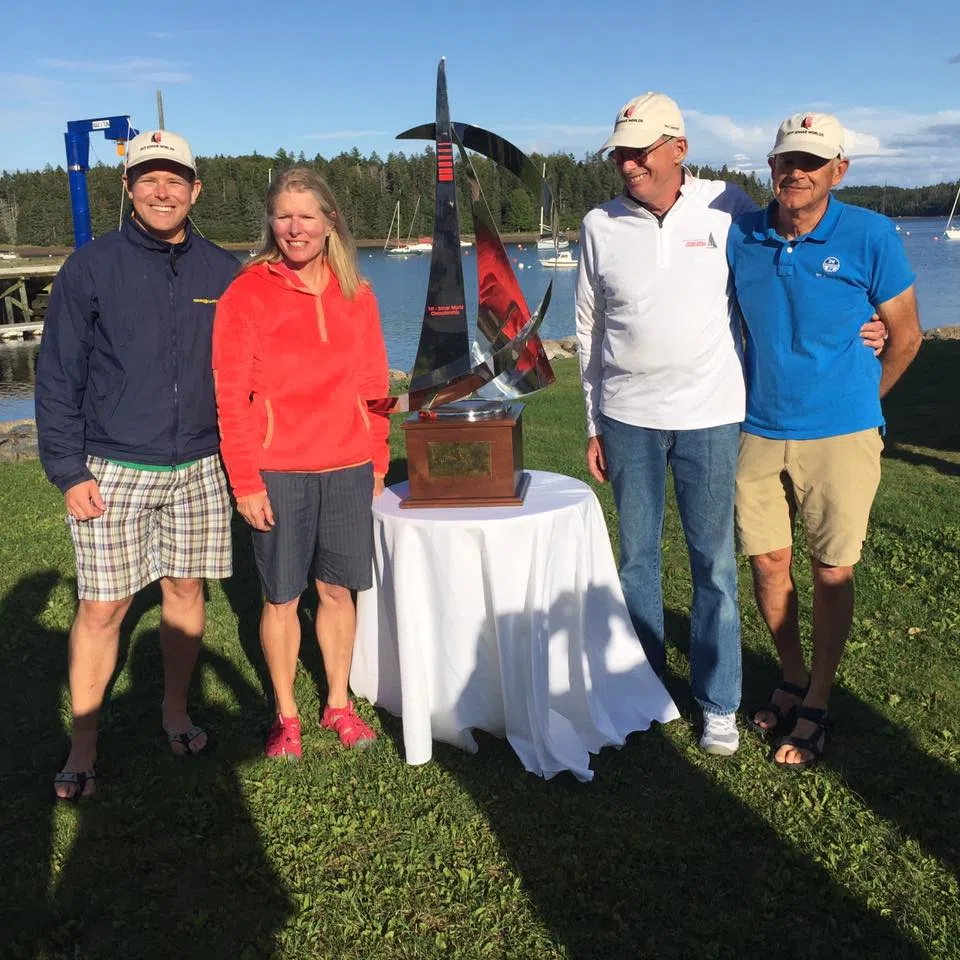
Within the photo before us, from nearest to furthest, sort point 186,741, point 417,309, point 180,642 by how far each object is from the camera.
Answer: point 180,642 < point 186,741 < point 417,309

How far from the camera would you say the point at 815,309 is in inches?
116

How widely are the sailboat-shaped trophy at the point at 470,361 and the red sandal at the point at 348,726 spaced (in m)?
0.88

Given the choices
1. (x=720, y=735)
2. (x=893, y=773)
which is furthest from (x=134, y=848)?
(x=893, y=773)

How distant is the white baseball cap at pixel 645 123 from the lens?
9.60 ft

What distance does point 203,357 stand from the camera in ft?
10.2

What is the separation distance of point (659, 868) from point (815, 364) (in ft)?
5.43

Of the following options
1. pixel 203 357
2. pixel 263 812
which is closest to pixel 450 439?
pixel 203 357

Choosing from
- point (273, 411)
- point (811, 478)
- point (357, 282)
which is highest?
point (357, 282)

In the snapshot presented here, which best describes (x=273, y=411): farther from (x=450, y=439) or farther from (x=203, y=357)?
(x=450, y=439)

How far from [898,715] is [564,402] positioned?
767 centimetres

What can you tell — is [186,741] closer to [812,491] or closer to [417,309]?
[812,491]

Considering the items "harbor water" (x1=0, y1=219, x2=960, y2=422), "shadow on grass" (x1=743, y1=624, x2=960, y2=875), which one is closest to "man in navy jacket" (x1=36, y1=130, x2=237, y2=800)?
"harbor water" (x1=0, y1=219, x2=960, y2=422)

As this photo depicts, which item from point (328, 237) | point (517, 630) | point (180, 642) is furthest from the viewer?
point (180, 642)

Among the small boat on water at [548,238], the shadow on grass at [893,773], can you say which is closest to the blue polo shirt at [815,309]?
the small boat on water at [548,238]
